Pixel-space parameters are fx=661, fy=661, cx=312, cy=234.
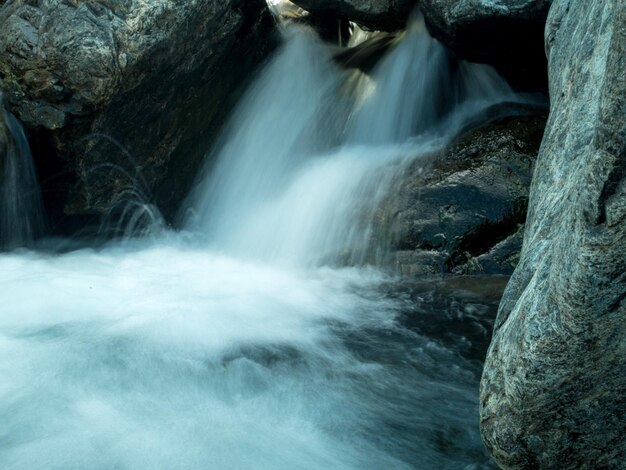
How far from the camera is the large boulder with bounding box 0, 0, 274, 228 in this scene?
634 cm

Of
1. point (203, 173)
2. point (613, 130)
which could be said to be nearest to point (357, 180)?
point (203, 173)

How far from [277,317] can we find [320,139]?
11.2 feet

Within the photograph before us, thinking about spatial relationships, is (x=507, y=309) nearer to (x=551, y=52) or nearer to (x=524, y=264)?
(x=524, y=264)

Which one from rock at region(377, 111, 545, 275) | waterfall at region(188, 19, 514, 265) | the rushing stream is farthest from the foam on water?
waterfall at region(188, 19, 514, 265)

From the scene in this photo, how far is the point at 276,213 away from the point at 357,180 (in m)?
1.01

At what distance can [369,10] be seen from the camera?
7.85 metres

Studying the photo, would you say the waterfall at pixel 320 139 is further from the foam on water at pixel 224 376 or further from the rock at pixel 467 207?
the foam on water at pixel 224 376

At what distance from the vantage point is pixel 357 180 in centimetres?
704

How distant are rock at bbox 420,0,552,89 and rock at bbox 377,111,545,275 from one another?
898mm

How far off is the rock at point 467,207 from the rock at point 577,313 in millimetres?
2599

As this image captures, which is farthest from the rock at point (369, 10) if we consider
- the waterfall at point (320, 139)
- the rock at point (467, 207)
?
the rock at point (467, 207)

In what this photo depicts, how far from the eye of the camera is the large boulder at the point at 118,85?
634 cm

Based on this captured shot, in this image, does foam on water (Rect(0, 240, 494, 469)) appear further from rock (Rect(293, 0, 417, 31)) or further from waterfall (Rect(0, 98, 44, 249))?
rock (Rect(293, 0, 417, 31))

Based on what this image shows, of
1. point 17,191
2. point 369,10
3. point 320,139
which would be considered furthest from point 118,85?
point 369,10
